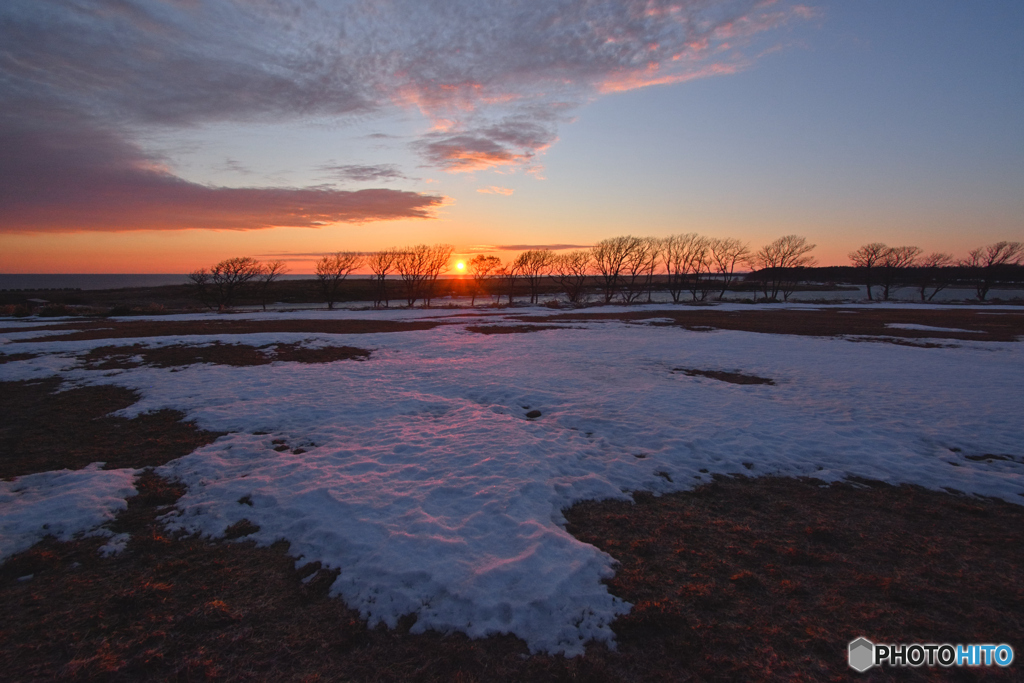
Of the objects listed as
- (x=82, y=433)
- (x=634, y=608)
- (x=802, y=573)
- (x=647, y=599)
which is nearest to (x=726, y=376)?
(x=802, y=573)

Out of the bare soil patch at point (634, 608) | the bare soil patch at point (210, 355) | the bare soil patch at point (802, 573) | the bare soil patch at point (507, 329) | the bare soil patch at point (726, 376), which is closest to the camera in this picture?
the bare soil patch at point (634, 608)

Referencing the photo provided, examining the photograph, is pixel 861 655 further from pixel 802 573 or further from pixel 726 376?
pixel 726 376

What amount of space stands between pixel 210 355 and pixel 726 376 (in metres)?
18.5

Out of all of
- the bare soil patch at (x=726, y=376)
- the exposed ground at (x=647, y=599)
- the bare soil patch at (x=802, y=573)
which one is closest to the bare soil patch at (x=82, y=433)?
the exposed ground at (x=647, y=599)

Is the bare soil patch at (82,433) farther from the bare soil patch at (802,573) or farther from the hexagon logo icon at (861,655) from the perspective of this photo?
the hexagon logo icon at (861,655)

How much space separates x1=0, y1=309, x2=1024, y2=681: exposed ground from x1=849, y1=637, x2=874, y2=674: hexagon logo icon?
2.7 inches

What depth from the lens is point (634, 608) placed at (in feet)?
12.2

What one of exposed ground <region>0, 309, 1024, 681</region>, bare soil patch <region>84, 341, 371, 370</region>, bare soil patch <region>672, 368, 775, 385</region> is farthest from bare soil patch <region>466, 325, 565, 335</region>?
exposed ground <region>0, 309, 1024, 681</region>

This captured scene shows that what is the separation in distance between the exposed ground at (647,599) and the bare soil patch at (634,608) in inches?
0.7

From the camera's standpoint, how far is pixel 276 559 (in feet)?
14.6

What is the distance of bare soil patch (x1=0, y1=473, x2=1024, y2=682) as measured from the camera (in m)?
3.14

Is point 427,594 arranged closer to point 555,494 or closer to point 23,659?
point 555,494

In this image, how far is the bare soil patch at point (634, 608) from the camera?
10.3 ft

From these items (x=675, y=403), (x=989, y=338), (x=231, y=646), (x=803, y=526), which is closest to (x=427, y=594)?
(x=231, y=646)
